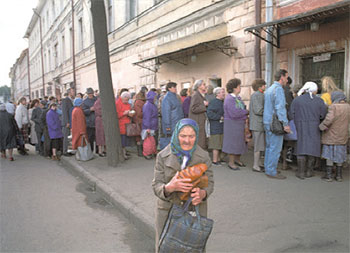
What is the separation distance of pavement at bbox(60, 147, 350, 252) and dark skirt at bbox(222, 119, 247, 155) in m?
0.47

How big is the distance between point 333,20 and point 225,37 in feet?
9.69

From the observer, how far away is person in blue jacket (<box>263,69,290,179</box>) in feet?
17.9

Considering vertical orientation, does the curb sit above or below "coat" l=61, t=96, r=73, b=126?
below

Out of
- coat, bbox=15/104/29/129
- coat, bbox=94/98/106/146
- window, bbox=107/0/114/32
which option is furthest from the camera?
window, bbox=107/0/114/32

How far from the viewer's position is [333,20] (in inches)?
263

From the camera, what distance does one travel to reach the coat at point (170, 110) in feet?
22.1

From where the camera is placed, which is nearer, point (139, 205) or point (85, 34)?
point (139, 205)

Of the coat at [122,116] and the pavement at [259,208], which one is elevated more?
the coat at [122,116]

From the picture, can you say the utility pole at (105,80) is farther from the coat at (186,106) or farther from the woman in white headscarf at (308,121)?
the woman in white headscarf at (308,121)

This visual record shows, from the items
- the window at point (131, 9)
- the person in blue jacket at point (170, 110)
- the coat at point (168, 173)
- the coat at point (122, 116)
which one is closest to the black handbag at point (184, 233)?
the coat at point (168, 173)

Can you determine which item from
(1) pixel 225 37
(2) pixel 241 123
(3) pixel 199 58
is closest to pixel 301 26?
(1) pixel 225 37

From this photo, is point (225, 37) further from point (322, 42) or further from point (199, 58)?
point (322, 42)

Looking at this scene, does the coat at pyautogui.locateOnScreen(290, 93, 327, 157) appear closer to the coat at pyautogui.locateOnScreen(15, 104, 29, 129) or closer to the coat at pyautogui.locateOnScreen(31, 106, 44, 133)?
the coat at pyautogui.locateOnScreen(31, 106, 44, 133)

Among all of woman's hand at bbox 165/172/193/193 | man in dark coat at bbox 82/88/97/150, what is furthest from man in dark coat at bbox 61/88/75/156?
woman's hand at bbox 165/172/193/193
